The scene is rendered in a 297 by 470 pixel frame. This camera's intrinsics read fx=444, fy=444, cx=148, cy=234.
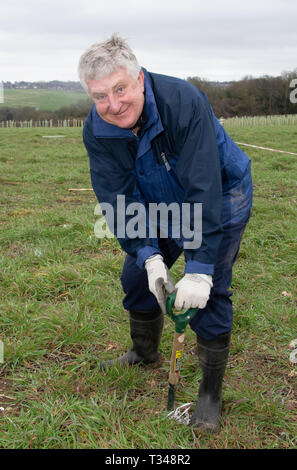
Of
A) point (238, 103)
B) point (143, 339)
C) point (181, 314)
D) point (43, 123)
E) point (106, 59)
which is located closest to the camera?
point (106, 59)

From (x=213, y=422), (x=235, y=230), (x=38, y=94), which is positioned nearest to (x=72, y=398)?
(x=213, y=422)

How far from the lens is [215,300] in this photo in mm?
2439

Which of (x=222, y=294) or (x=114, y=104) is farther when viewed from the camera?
(x=222, y=294)

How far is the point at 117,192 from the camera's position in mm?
2594

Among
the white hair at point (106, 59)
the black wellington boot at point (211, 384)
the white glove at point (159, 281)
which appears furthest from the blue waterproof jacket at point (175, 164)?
the black wellington boot at point (211, 384)

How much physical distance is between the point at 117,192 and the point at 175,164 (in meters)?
0.44

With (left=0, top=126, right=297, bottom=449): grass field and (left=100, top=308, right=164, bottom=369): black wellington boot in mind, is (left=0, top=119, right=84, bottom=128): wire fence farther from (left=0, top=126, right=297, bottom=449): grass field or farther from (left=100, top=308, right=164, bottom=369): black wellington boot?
(left=100, top=308, right=164, bottom=369): black wellington boot

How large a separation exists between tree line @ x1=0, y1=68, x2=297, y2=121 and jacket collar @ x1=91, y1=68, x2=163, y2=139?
43185 mm

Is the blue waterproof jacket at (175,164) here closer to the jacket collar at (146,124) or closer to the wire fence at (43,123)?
the jacket collar at (146,124)

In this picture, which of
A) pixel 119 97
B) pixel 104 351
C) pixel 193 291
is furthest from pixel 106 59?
pixel 104 351

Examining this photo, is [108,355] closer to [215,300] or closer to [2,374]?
[2,374]

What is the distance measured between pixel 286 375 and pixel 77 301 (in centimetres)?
172

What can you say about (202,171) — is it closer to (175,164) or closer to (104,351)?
(175,164)
